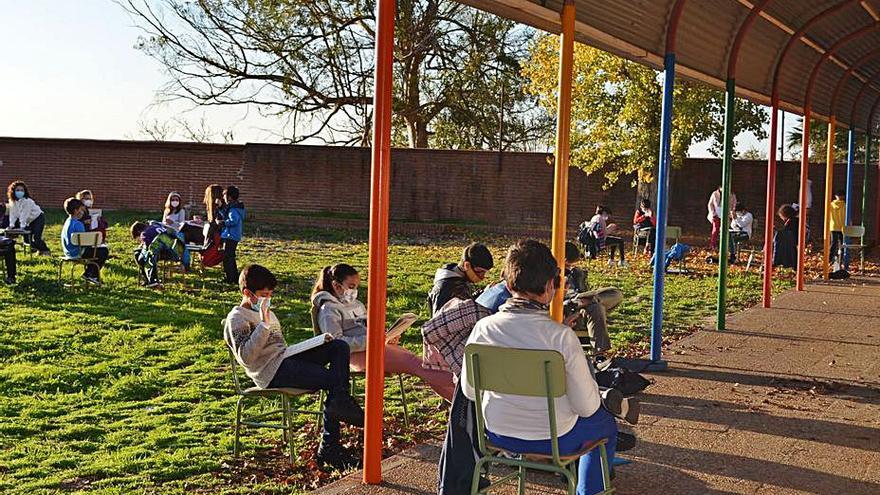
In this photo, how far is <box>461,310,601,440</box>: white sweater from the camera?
4621 mm


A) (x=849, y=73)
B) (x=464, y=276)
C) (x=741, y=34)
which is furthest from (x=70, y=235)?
(x=849, y=73)

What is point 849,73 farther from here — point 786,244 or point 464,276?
point 464,276

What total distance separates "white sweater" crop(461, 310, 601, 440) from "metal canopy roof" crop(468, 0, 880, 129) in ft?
8.30

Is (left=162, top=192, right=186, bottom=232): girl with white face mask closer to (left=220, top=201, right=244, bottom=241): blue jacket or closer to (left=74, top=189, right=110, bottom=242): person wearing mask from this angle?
(left=74, top=189, right=110, bottom=242): person wearing mask

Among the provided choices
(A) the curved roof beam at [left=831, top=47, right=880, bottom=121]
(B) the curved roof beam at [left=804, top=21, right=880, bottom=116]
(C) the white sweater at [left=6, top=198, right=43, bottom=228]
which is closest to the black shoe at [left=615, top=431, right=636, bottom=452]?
(B) the curved roof beam at [left=804, top=21, right=880, bottom=116]

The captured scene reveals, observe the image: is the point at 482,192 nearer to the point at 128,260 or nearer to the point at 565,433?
the point at 128,260

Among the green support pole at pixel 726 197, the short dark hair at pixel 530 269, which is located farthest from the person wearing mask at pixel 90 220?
the short dark hair at pixel 530 269

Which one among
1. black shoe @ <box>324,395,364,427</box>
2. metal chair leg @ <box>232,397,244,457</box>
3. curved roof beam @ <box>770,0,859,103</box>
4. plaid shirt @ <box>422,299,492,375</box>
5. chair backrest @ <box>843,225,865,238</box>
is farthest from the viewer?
chair backrest @ <box>843,225,865,238</box>

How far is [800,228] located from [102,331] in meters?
10.6

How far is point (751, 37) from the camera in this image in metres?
13.2

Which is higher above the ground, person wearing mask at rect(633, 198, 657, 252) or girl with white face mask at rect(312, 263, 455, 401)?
person wearing mask at rect(633, 198, 657, 252)

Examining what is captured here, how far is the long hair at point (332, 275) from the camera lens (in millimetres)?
7285

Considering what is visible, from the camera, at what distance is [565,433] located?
189 inches

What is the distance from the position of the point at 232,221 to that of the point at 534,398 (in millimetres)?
12343
